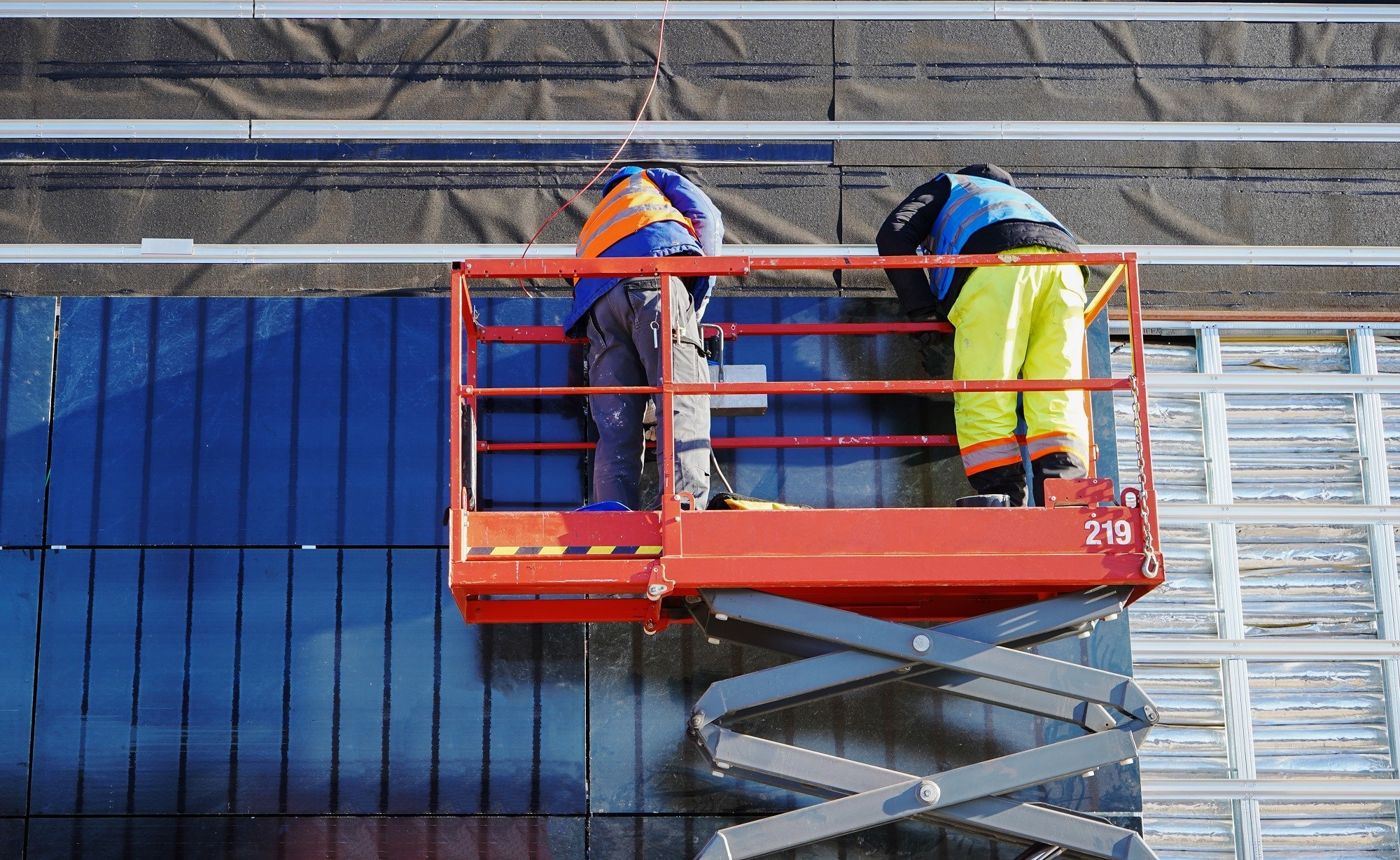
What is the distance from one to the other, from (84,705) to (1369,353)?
25.0ft

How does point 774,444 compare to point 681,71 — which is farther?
point 681,71

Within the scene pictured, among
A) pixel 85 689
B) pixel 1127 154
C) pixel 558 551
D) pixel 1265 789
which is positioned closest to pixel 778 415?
pixel 558 551

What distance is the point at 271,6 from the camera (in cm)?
876

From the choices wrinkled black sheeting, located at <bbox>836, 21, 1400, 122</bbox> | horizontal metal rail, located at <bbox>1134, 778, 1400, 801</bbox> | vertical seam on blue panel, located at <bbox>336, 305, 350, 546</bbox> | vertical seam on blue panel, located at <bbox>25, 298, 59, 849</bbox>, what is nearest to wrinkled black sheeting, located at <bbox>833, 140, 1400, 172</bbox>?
wrinkled black sheeting, located at <bbox>836, 21, 1400, 122</bbox>

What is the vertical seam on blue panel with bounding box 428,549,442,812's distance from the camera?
690 centimetres

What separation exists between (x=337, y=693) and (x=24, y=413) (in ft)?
7.41

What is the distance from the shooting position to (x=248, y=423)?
7.36m

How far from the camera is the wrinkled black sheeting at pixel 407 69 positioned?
8594 mm

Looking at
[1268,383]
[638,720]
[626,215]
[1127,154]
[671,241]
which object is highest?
[1127,154]

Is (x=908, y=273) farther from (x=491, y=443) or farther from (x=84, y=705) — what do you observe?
(x=84, y=705)

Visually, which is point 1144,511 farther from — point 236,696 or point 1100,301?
point 236,696

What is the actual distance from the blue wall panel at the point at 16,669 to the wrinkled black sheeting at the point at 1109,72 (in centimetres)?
536

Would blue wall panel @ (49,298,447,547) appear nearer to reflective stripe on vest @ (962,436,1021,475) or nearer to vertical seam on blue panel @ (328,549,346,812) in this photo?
vertical seam on blue panel @ (328,549,346,812)

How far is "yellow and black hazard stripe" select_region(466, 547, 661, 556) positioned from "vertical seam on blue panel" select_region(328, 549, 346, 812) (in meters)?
1.44
